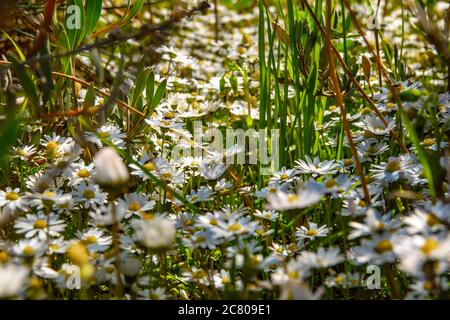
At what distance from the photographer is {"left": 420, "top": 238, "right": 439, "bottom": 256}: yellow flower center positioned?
789 mm

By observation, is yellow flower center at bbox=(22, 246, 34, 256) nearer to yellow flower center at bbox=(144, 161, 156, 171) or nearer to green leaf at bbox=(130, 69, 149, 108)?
yellow flower center at bbox=(144, 161, 156, 171)

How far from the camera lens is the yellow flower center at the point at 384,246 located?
877mm

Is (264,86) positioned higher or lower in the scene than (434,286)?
higher

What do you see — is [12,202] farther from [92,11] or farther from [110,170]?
[92,11]

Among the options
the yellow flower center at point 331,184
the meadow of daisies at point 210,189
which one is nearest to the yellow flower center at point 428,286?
the meadow of daisies at point 210,189

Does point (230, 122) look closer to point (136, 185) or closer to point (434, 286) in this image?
point (136, 185)

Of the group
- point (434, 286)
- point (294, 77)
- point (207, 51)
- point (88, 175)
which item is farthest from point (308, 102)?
point (207, 51)

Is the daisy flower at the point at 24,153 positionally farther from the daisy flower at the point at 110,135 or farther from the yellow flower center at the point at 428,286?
the yellow flower center at the point at 428,286

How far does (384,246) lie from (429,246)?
9 centimetres

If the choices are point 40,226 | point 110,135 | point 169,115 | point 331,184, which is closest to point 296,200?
point 331,184

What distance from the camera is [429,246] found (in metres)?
0.80

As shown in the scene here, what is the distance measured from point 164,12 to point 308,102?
2.61m

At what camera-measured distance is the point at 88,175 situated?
4.09 feet

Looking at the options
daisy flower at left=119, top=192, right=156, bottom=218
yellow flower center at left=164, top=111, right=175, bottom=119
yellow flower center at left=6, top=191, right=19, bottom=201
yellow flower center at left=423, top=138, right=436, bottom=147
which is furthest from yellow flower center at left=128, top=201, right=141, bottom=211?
yellow flower center at left=423, top=138, right=436, bottom=147
